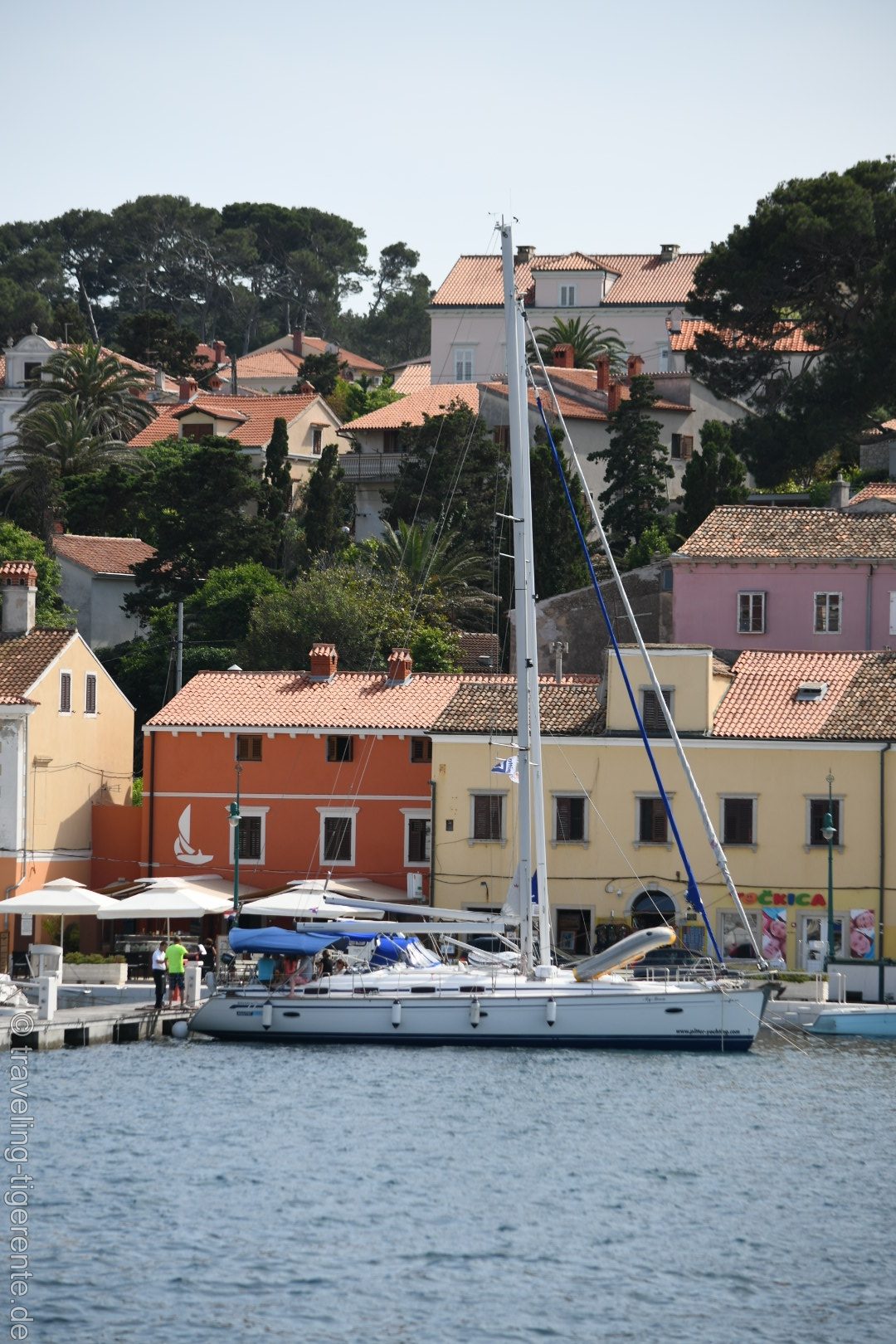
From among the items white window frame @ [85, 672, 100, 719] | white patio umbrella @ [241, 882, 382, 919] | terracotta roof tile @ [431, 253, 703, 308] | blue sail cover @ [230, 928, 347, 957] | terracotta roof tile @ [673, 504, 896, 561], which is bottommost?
white patio umbrella @ [241, 882, 382, 919]

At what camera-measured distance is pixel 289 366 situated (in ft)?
441

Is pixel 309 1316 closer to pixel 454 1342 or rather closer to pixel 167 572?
pixel 454 1342

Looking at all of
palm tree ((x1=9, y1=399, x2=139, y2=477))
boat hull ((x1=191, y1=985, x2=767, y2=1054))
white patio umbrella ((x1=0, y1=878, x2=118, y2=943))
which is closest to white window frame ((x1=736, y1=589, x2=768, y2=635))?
white patio umbrella ((x1=0, y1=878, x2=118, y2=943))

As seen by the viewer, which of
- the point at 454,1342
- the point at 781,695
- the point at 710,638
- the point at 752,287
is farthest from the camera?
the point at 752,287

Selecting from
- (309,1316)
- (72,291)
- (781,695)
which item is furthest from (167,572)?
(72,291)

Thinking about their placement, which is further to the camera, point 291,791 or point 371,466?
point 371,466

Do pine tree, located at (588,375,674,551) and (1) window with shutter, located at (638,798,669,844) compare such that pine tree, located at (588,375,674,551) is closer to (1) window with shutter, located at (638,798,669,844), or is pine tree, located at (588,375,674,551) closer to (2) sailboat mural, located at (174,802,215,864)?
(2) sailboat mural, located at (174,802,215,864)

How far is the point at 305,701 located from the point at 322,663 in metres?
2.10

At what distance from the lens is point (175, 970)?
4600cm

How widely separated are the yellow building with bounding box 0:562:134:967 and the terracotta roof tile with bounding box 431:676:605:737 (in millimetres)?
10152

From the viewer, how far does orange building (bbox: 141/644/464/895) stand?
56.8m

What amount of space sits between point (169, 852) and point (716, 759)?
15.2 metres

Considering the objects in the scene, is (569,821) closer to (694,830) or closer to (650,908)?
(650,908)

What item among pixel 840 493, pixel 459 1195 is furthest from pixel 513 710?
pixel 459 1195
